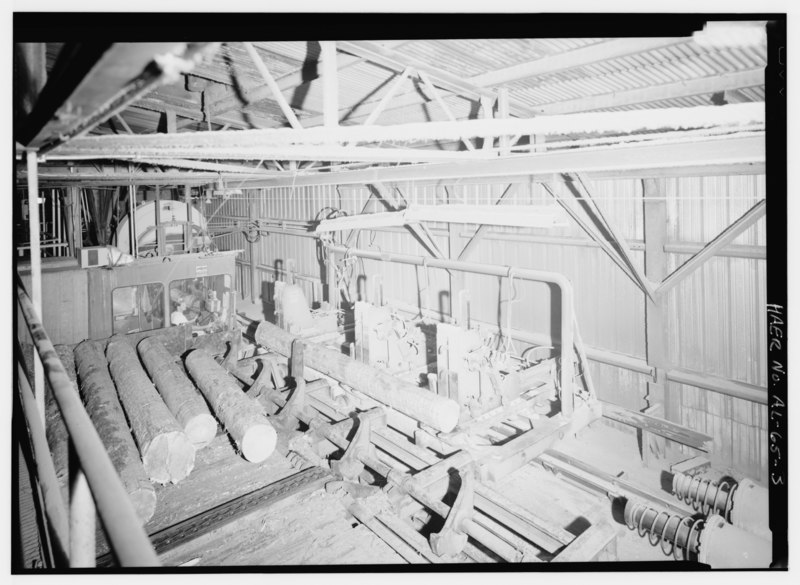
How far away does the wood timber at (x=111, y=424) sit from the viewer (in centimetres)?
402

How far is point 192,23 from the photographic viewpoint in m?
3.33

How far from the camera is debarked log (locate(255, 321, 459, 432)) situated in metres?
4.93

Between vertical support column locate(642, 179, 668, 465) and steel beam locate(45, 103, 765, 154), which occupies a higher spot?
steel beam locate(45, 103, 765, 154)

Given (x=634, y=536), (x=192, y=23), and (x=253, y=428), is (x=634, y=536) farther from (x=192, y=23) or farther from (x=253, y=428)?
(x=192, y=23)

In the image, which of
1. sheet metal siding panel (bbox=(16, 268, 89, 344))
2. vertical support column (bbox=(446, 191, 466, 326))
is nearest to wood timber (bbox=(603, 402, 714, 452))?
vertical support column (bbox=(446, 191, 466, 326))

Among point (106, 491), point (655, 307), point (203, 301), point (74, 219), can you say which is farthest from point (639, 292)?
point (74, 219)

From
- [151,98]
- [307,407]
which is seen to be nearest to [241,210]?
[151,98]

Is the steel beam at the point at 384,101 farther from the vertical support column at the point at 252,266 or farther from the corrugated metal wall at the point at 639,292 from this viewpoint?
the vertical support column at the point at 252,266

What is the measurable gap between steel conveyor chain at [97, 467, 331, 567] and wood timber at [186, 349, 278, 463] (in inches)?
14.6

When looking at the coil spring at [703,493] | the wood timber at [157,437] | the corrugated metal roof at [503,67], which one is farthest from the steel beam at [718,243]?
the wood timber at [157,437]

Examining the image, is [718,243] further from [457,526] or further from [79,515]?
[79,515]

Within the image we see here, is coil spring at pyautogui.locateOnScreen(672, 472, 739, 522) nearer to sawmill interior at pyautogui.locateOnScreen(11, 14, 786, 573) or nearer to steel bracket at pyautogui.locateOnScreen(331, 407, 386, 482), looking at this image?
sawmill interior at pyautogui.locateOnScreen(11, 14, 786, 573)

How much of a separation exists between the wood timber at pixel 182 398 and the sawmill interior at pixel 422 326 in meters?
0.03

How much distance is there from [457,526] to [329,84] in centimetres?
354
